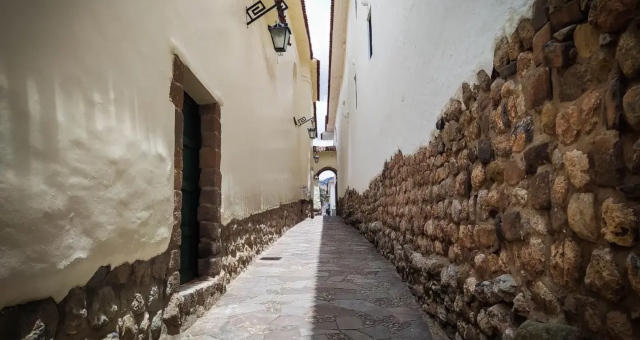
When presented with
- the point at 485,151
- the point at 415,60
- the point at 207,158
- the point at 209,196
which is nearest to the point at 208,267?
the point at 209,196

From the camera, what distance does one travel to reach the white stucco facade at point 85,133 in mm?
1176

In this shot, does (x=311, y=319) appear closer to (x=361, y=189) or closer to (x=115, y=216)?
(x=115, y=216)

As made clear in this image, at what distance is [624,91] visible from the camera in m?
1.02

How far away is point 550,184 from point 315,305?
2074mm

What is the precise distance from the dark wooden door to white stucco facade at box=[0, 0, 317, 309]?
1.31ft

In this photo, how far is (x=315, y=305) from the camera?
3012mm

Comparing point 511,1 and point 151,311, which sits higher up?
point 511,1

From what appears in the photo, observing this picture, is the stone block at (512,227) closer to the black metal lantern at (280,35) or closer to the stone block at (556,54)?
the stone block at (556,54)

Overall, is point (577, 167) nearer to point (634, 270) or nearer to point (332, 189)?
point (634, 270)

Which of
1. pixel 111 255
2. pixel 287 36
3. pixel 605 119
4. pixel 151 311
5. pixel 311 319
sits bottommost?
pixel 311 319

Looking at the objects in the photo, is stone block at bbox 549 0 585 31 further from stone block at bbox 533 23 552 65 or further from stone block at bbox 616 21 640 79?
stone block at bbox 616 21 640 79

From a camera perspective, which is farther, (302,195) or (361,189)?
(302,195)

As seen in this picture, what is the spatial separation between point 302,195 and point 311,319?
10.3 meters

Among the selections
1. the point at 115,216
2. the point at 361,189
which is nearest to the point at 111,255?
the point at 115,216
